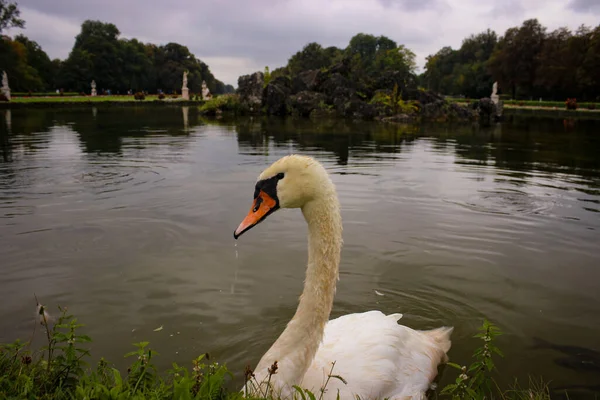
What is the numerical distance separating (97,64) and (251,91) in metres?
53.8

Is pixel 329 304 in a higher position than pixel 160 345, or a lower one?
higher

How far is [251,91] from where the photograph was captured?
136 feet

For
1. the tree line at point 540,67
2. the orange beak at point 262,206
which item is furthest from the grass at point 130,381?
the tree line at point 540,67

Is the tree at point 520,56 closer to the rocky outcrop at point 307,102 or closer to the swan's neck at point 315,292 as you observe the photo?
the rocky outcrop at point 307,102

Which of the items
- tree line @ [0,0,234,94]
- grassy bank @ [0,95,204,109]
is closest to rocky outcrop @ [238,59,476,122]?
grassy bank @ [0,95,204,109]

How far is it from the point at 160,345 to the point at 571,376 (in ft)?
10.9

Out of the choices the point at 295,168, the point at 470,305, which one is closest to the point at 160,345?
the point at 295,168

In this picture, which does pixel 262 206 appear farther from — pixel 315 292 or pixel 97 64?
pixel 97 64

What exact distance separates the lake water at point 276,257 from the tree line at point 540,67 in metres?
52.0

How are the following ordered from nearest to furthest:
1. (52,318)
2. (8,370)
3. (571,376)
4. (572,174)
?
(8,370) < (571,376) < (52,318) < (572,174)

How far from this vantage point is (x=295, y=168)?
3.02 meters

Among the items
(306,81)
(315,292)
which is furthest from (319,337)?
(306,81)

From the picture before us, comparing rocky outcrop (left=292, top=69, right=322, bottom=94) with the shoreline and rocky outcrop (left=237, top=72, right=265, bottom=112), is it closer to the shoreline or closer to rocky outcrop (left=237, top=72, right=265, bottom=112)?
rocky outcrop (left=237, top=72, right=265, bottom=112)

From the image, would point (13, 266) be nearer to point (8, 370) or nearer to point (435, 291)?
point (8, 370)
